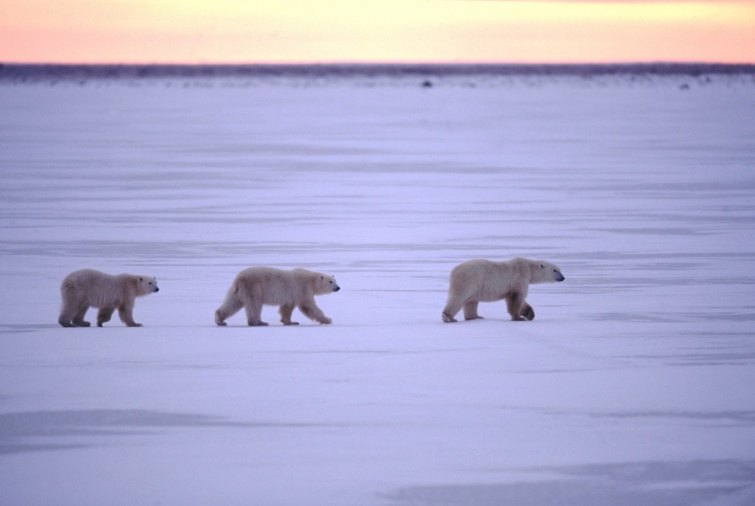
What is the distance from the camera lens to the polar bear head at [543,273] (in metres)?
7.54

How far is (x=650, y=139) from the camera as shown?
24969 mm

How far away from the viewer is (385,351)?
6.17 meters

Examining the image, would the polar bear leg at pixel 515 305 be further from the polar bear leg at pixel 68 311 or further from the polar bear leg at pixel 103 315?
the polar bear leg at pixel 68 311

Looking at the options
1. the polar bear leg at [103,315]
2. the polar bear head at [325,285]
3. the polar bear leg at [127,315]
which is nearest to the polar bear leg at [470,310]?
the polar bear head at [325,285]

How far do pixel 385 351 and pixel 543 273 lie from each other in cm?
179

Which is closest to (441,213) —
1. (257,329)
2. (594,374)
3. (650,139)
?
(257,329)

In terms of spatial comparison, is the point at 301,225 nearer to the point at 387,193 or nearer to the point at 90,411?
the point at 387,193

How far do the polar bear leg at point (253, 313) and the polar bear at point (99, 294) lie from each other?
62cm

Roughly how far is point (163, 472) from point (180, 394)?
3.45 ft

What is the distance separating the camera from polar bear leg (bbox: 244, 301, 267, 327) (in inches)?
277

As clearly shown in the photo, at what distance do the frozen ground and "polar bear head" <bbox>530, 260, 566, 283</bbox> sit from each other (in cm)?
25

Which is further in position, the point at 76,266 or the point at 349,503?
the point at 76,266

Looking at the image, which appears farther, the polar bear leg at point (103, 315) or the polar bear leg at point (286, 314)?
the polar bear leg at point (286, 314)

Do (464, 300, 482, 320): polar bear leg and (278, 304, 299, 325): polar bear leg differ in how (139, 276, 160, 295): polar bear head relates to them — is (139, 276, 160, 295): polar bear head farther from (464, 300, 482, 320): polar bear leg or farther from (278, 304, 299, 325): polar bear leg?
(464, 300, 482, 320): polar bear leg
